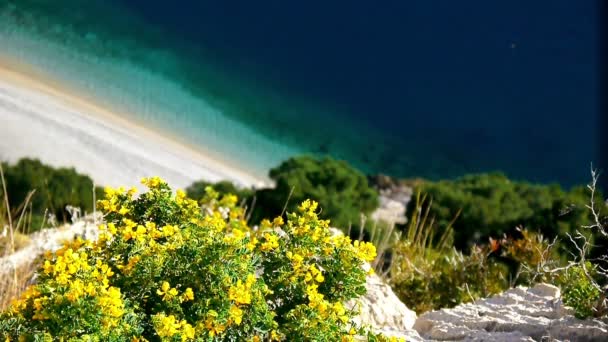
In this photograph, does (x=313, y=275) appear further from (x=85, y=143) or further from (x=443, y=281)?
(x=85, y=143)

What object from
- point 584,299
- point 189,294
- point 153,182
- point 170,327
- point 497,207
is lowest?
point 170,327

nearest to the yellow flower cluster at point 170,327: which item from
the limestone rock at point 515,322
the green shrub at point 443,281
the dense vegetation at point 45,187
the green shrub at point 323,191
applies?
the limestone rock at point 515,322

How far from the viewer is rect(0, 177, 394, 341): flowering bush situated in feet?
7.59

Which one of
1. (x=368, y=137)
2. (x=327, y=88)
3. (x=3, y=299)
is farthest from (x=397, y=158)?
(x=3, y=299)

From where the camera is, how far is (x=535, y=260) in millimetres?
5312

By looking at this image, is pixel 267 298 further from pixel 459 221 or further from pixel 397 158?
pixel 397 158

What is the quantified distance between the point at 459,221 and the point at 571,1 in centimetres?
1128

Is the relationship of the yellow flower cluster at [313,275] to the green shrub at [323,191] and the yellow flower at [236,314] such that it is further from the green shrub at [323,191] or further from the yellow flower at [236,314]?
the green shrub at [323,191]

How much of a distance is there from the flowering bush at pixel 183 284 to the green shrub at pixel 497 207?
182 inches

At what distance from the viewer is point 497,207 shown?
9.23m

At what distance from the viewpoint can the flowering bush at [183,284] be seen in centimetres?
231

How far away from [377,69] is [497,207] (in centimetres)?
898

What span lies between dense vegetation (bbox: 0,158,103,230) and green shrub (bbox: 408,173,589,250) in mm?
3523

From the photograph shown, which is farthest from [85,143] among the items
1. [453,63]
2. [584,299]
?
[584,299]
